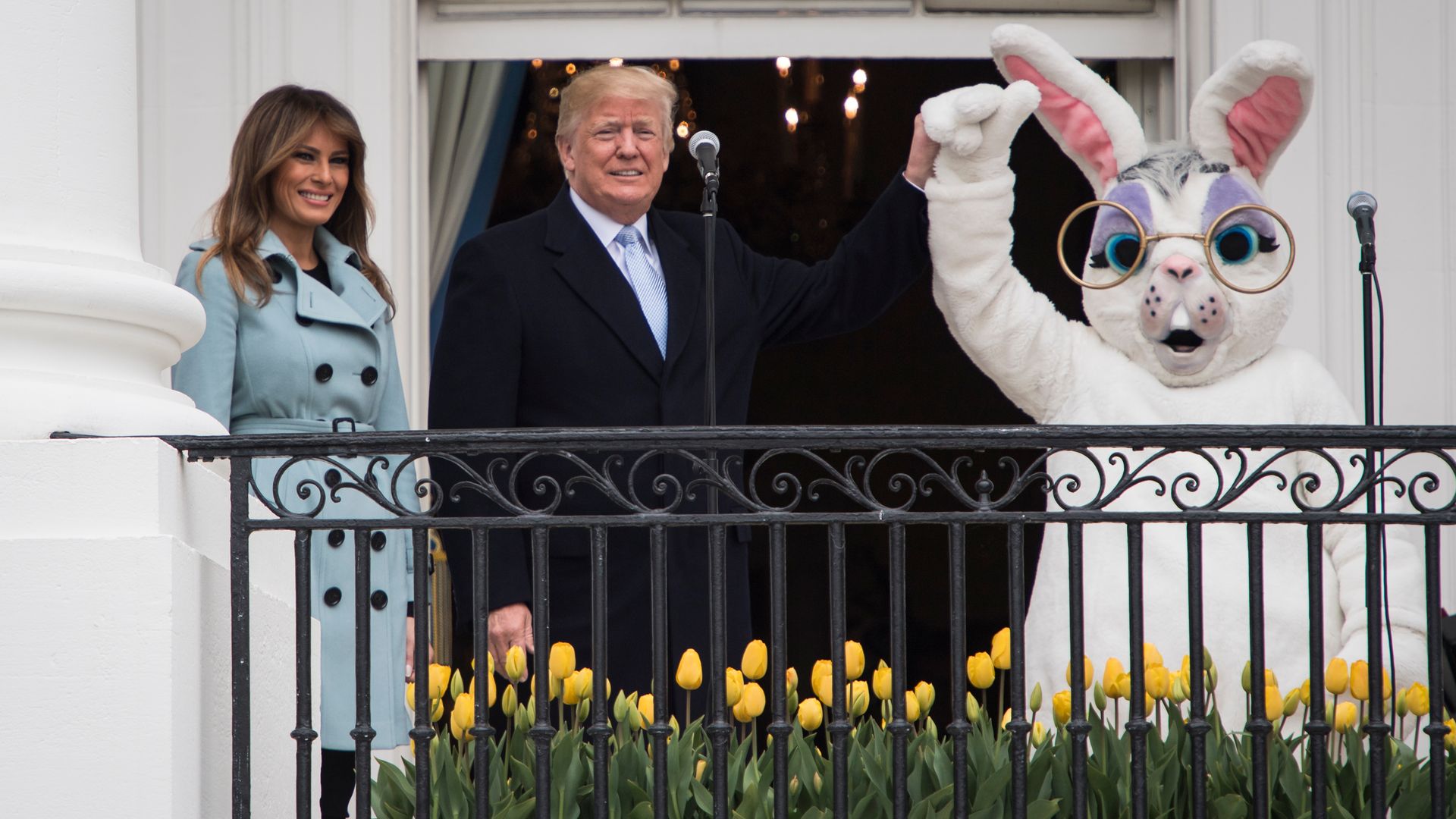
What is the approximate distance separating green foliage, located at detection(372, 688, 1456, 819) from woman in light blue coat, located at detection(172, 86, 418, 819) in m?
0.69

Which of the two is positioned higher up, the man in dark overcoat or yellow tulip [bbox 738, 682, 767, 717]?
the man in dark overcoat

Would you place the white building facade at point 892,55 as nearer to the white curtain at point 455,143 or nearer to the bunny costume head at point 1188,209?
the white curtain at point 455,143

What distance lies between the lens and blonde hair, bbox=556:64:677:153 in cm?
438

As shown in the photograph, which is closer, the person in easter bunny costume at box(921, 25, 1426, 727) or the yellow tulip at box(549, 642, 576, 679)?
the yellow tulip at box(549, 642, 576, 679)

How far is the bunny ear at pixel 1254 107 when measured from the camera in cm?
458

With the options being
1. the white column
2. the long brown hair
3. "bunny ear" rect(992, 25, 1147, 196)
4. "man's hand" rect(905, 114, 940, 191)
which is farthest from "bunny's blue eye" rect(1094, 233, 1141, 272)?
Answer: the white column

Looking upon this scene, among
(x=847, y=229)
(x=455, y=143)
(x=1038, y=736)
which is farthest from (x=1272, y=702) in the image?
(x=847, y=229)

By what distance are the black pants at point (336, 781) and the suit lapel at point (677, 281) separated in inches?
45.4

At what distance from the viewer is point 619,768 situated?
10.5 feet

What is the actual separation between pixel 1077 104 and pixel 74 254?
2.62 m

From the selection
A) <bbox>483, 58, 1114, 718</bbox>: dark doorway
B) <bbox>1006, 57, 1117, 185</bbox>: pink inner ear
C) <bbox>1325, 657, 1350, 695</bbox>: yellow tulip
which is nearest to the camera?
<bbox>1325, 657, 1350, 695</bbox>: yellow tulip

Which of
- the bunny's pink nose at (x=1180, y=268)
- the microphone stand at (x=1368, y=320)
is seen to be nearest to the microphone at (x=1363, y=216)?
the microphone stand at (x=1368, y=320)

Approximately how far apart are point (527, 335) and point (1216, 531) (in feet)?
5.77

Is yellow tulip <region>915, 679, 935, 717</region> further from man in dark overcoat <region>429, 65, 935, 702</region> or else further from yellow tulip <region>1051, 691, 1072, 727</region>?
man in dark overcoat <region>429, 65, 935, 702</region>
